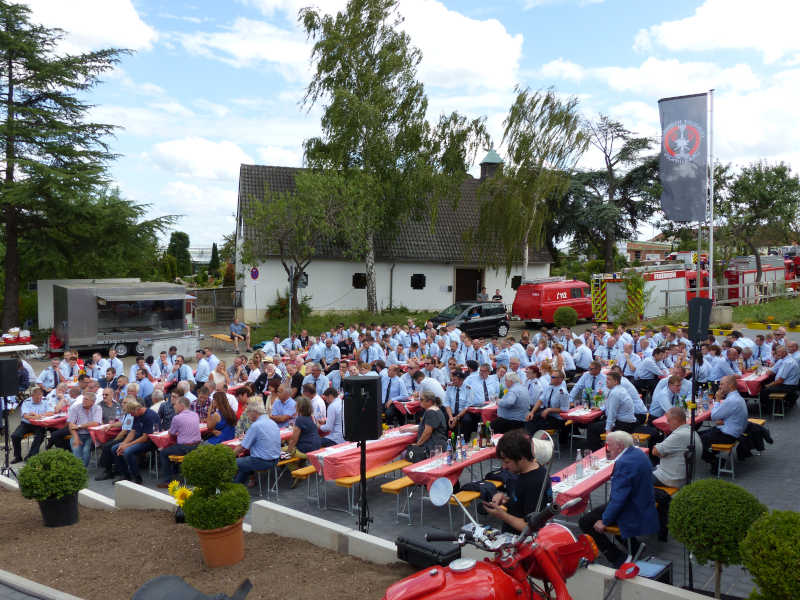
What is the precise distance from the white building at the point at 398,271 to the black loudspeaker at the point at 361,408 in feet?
86.3

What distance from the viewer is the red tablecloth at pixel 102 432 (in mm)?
11828

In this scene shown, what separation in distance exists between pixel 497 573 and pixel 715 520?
76.6 inches

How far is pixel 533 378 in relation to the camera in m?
12.0

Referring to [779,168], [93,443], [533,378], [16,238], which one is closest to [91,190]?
[16,238]

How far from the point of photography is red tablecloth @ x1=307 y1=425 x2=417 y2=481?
8859mm

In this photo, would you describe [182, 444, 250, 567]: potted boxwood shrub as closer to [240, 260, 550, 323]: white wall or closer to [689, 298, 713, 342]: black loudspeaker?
[689, 298, 713, 342]: black loudspeaker

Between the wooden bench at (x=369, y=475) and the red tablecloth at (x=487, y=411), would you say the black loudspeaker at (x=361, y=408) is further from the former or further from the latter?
the red tablecloth at (x=487, y=411)

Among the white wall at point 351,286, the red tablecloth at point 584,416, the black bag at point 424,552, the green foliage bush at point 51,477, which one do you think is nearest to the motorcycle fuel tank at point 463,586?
the black bag at point 424,552

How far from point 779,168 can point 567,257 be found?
71.0 ft

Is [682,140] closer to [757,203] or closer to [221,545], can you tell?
[757,203]

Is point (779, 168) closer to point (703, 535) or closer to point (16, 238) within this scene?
point (703, 535)

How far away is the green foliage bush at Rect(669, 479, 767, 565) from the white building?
2924cm

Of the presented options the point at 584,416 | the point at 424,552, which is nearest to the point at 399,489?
the point at 424,552

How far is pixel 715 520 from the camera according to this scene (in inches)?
188
